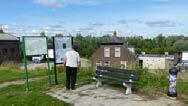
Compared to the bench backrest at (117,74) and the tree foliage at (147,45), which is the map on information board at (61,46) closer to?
the bench backrest at (117,74)

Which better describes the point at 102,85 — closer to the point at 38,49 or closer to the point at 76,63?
the point at 76,63

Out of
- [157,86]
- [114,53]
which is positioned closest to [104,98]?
[157,86]

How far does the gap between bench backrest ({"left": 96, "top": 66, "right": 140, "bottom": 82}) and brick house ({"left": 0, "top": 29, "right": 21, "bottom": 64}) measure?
45285mm

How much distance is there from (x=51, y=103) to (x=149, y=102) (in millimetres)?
2854

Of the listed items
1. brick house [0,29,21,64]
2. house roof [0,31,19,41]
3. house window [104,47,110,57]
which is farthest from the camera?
house roof [0,31,19,41]

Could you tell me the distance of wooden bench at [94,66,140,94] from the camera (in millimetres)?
9864

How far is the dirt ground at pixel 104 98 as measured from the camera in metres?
8.77

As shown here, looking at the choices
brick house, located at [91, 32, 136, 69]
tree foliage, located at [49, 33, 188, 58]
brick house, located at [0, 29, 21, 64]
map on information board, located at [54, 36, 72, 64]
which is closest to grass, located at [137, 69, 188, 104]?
map on information board, located at [54, 36, 72, 64]

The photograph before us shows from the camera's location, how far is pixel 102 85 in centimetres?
1158

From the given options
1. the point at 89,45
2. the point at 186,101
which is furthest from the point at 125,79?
the point at 89,45

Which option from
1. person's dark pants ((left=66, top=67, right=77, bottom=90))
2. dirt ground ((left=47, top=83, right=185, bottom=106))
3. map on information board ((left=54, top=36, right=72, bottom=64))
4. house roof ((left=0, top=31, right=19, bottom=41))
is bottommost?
dirt ground ((left=47, top=83, right=185, bottom=106))

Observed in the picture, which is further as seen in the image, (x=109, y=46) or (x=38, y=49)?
(x=109, y=46)

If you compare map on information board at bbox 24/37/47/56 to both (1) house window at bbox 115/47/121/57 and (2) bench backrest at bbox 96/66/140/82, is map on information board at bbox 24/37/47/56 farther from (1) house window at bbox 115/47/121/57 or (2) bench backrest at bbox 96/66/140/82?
(1) house window at bbox 115/47/121/57

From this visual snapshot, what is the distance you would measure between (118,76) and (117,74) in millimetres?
77
